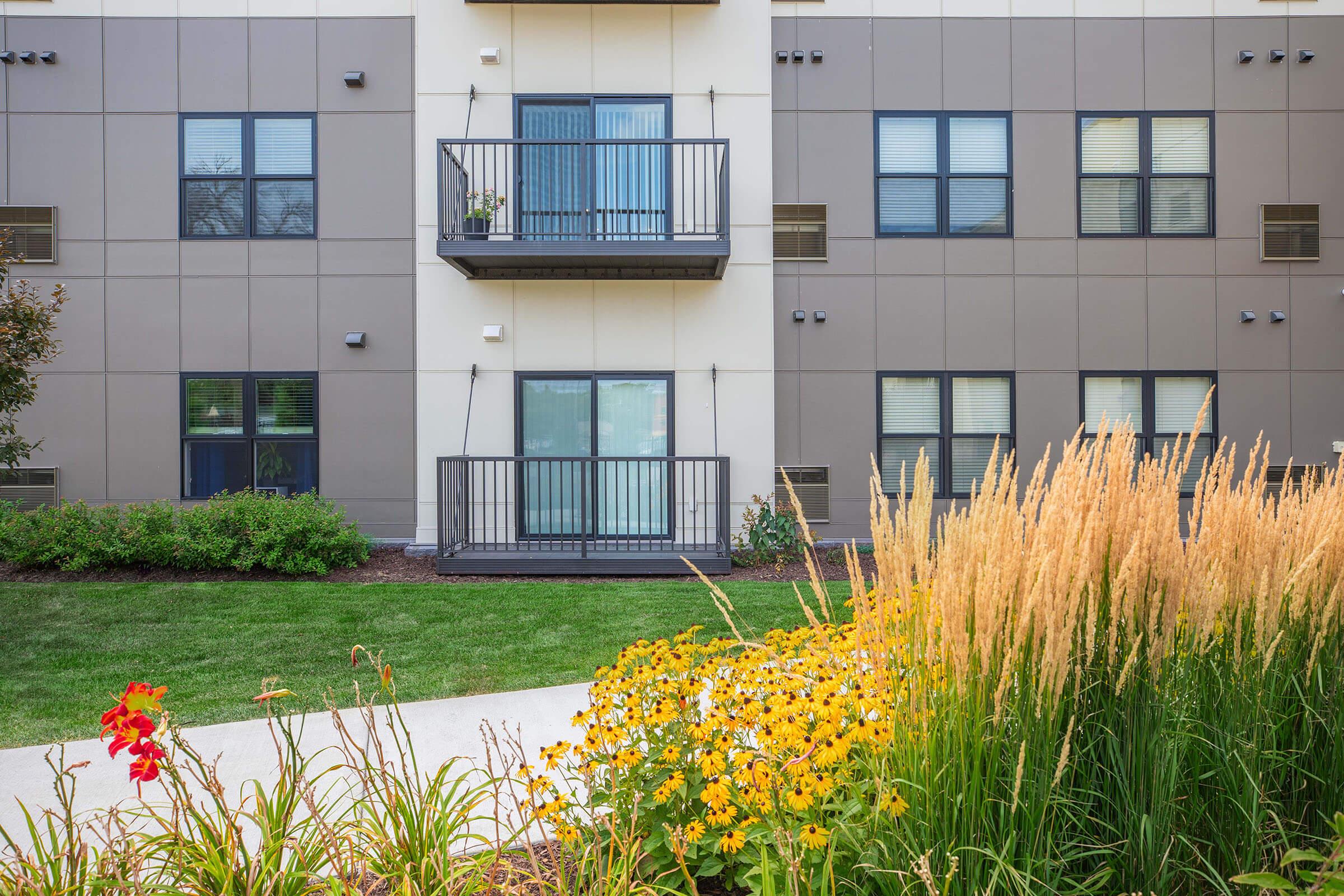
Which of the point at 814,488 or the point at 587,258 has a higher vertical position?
the point at 587,258

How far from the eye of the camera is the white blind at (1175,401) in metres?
10.4

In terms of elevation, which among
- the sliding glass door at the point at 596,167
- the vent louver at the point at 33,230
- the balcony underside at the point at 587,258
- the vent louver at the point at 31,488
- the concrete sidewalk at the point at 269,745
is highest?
the sliding glass door at the point at 596,167

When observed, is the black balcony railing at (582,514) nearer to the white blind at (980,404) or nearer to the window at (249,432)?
the window at (249,432)

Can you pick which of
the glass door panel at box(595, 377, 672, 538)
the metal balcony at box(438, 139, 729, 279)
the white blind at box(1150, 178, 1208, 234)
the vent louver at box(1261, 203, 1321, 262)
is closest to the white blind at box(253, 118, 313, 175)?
the metal balcony at box(438, 139, 729, 279)

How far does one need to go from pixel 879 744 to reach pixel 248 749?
3.31m

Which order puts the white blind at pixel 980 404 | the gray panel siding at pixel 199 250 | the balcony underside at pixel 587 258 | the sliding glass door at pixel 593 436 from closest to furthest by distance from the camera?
the balcony underside at pixel 587 258
the sliding glass door at pixel 593 436
the gray panel siding at pixel 199 250
the white blind at pixel 980 404

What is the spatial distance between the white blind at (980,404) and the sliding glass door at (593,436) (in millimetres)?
3728

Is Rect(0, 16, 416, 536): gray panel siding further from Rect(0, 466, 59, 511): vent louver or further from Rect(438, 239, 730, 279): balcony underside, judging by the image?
Rect(438, 239, 730, 279): balcony underside

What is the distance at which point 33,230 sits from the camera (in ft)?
32.8

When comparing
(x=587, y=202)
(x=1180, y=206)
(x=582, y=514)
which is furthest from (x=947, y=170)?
(x=582, y=514)

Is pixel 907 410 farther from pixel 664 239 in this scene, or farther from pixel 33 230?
pixel 33 230

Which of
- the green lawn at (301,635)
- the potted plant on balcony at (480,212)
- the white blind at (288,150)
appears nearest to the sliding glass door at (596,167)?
the potted plant on balcony at (480,212)

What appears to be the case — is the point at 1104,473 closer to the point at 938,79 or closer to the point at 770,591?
the point at 770,591

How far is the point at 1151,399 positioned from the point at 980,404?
7.12ft
